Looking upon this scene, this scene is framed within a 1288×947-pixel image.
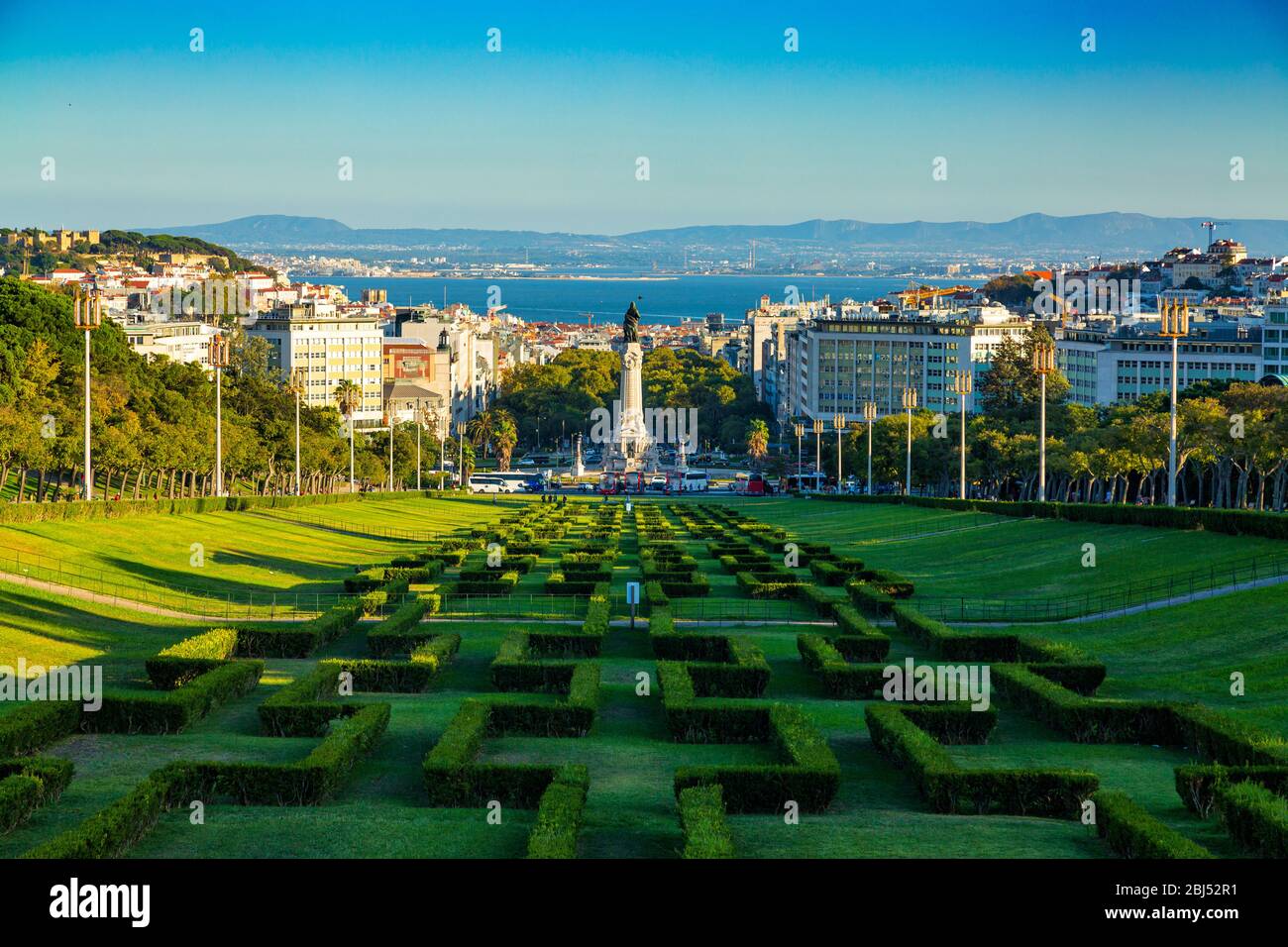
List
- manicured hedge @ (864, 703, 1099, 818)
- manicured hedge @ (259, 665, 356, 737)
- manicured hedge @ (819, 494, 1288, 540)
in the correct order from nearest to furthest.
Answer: manicured hedge @ (864, 703, 1099, 818) → manicured hedge @ (259, 665, 356, 737) → manicured hedge @ (819, 494, 1288, 540)

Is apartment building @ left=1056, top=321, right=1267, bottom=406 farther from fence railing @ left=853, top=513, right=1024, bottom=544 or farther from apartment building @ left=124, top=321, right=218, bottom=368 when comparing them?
apartment building @ left=124, top=321, right=218, bottom=368

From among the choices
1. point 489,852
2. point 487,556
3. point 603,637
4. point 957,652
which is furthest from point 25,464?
point 489,852

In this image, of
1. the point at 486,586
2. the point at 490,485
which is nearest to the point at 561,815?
the point at 486,586

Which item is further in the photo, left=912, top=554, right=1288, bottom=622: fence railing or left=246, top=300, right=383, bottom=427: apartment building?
left=246, top=300, right=383, bottom=427: apartment building

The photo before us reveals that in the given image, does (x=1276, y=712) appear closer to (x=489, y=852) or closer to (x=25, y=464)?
(x=489, y=852)

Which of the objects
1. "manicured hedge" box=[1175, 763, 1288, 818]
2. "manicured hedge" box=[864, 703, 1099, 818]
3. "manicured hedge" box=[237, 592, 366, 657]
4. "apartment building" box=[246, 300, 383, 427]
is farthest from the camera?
"apartment building" box=[246, 300, 383, 427]

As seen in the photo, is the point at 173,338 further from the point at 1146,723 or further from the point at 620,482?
the point at 1146,723

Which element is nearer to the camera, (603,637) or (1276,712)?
(1276,712)

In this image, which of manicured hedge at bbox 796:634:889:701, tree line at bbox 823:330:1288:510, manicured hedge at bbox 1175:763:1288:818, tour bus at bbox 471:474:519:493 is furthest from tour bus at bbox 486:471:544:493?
manicured hedge at bbox 1175:763:1288:818
